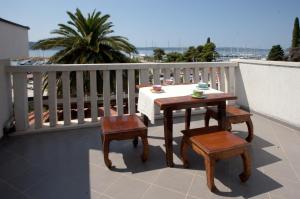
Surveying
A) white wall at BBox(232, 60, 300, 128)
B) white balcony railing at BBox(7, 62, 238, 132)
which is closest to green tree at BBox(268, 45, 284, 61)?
white wall at BBox(232, 60, 300, 128)

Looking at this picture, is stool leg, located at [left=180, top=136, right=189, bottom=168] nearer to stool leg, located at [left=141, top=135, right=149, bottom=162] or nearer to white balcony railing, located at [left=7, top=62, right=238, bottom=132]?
stool leg, located at [left=141, top=135, right=149, bottom=162]

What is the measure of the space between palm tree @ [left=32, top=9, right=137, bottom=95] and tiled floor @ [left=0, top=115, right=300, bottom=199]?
18.1 ft

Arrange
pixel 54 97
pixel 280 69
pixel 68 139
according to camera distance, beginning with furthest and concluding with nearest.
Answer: pixel 280 69
pixel 54 97
pixel 68 139

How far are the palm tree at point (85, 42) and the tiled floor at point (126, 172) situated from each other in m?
5.51

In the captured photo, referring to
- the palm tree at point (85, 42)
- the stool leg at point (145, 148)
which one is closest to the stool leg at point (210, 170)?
the stool leg at point (145, 148)

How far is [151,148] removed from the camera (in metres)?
2.82

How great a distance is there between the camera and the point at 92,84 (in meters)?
3.51

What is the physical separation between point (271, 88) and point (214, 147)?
96.5 inches

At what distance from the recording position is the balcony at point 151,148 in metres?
1.97

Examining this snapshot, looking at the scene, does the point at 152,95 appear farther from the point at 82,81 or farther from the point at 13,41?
the point at 13,41

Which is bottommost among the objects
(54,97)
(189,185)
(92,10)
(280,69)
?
(189,185)

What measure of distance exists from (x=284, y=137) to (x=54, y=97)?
3.14 metres

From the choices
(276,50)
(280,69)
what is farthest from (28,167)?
(276,50)

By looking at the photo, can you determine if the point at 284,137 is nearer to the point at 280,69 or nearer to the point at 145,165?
the point at 280,69
